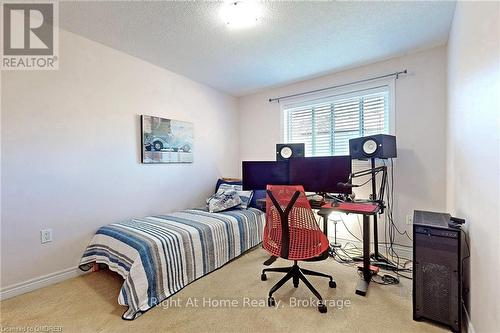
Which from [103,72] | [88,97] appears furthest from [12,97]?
[103,72]

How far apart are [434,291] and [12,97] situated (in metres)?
3.60

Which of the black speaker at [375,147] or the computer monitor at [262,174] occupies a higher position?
the black speaker at [375,147]

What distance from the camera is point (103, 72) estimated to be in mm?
2586

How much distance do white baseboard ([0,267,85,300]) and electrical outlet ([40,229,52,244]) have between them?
32cm

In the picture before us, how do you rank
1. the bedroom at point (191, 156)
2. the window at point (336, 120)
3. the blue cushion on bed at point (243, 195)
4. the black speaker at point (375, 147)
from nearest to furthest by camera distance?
the bedroom at point (191, 156), the black speaker at point (375, 147), the window at point (336, 120), the blue cushion on bed at point (243, 195)

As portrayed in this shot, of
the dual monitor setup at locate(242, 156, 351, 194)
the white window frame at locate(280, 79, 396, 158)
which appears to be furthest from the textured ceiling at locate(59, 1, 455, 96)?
the dual monitor setup at locate(242, 156, 351, 194)

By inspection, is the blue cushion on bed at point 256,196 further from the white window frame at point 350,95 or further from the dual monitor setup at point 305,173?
the white window frame at point 350,95

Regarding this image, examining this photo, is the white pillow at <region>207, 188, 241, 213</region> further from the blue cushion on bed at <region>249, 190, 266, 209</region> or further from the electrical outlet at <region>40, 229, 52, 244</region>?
the electrical outlet at <region>40, 229, 52, 244</region>

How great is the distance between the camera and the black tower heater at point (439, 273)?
1538 mm

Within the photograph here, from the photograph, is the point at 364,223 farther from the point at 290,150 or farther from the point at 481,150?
the point at 290,150

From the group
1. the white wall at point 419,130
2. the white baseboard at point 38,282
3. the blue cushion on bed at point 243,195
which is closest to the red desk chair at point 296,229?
the blue cushion on bed at point 243,195

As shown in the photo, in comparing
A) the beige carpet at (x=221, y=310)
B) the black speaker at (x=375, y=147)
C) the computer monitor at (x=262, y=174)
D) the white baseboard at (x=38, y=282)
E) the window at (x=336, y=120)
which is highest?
the window at (x=336, y=120)

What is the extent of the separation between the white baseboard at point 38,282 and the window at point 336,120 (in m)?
3.23

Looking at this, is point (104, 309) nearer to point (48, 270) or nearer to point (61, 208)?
point (48, 270)
